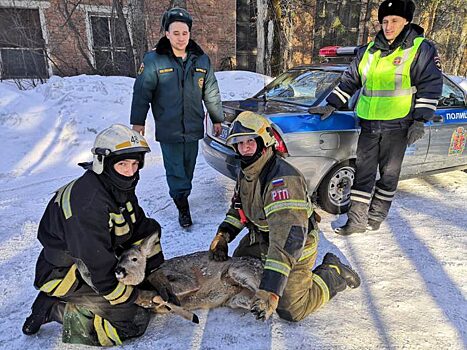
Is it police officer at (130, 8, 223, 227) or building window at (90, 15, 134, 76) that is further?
building window at (90, 15, 134, 76)

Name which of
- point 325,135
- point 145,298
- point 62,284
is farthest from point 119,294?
point 325,135

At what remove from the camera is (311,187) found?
140 inches

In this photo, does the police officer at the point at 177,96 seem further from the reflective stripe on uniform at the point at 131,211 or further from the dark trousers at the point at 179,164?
the reflective stripe on uniform at the point at 131,211

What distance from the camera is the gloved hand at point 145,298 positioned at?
2.12m

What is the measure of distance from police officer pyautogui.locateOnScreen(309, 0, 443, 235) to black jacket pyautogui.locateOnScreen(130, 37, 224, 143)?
1.08m

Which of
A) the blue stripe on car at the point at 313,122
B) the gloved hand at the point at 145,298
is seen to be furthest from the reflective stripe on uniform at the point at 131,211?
the blue stripe on car at the point at 313,122

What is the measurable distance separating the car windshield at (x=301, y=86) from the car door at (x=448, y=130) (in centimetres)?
125

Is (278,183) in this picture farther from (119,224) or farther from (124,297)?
(124,297)

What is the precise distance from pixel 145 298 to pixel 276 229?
849mm

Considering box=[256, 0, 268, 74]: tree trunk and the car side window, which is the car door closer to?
the car side window

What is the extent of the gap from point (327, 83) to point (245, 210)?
6.75 feet

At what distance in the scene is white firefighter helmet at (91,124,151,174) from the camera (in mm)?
1905

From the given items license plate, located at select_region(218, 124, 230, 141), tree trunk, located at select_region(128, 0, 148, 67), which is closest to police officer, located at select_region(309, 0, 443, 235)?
license plate, located at select_region(218, 124, 230, 141)

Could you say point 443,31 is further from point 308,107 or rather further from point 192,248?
point 192,248
